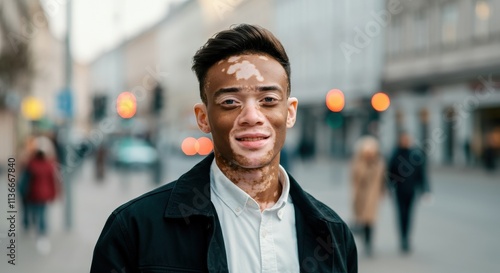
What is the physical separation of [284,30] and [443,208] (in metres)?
33.9

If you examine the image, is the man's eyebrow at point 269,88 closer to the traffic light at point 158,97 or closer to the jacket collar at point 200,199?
the jacket collar at point 200,199

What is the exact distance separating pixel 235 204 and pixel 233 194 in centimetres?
3

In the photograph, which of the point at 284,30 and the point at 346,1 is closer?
→ the point at 346,1

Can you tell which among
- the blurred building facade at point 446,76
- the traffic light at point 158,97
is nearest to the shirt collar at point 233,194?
the traffic light at point 158,97

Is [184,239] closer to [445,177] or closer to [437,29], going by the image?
[445,177]

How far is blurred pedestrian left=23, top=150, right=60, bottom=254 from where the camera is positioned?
10.0 m

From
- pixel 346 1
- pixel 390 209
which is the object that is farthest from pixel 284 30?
pixel 390 209

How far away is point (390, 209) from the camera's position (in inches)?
628

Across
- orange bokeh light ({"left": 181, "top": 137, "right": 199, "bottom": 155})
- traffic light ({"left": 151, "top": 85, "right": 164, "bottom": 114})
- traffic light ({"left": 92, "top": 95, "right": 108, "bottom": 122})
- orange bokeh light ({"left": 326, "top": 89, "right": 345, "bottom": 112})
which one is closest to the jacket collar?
traffic light ({"left": 151, "top": 85, "right": 164, "bottom": 114})

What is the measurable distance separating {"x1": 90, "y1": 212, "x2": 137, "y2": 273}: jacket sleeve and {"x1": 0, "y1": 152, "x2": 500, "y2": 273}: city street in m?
4.05

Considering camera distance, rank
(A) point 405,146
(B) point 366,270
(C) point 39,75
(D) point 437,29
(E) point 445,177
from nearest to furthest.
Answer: (B) point 366,270
(A) point 405,146
(E) point 445,177
(C) point 39,75
(D) point 437,29

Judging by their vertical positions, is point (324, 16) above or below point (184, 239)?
above

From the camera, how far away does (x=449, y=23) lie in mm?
32312

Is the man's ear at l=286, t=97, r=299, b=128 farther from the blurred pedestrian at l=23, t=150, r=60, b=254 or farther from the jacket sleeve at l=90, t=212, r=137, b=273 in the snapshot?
the blurred pedestrian at l=23, t=150, r=60, b=254
